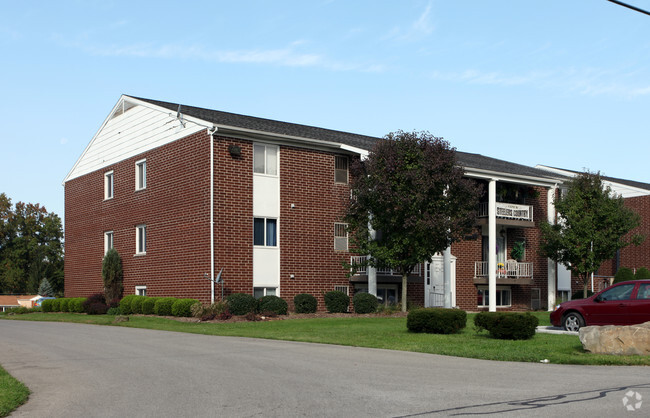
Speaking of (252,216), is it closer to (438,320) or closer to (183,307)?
(183,307)

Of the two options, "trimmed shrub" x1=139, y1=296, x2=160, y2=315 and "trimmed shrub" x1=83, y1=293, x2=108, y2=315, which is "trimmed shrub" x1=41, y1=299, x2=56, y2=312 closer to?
"trimmed shrub" x1=83, y1=293, x2=108, y2=315

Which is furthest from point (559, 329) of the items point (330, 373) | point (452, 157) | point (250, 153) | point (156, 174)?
point (156, 174)

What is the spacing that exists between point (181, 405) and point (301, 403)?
1.45m

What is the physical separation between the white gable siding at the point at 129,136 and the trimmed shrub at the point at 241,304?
6.89 meters

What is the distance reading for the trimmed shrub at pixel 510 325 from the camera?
16.8 m

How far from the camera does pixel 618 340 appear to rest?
554 inches

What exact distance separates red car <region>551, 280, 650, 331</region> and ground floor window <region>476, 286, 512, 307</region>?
636 inches

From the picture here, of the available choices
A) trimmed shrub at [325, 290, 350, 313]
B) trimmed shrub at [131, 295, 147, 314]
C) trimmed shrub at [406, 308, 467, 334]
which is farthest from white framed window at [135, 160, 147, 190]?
trimmed shrub at [406, 308, 467, 334]

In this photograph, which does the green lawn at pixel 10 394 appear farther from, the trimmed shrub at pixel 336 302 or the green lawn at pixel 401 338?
the trimmed shrub at pixel 336 302

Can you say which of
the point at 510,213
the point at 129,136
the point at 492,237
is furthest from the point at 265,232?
the point at 510,213

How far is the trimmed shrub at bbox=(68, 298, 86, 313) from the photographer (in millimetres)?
34438

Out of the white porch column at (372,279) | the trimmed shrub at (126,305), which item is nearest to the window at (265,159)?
the white porch column at (372,279)

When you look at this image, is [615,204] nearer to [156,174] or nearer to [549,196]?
[549,196]

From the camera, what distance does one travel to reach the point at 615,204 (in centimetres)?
3183
